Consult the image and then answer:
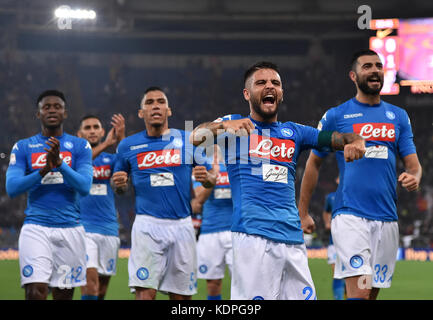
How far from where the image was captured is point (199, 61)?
1131 inches

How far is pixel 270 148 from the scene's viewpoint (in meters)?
4.40

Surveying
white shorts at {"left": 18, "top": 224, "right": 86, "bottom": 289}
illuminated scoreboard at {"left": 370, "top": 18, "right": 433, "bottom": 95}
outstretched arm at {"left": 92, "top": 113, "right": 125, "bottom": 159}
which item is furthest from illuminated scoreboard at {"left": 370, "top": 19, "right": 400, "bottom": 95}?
white shorts at {"left": 18, "top": 224, "right": 86, "bottom": 289}

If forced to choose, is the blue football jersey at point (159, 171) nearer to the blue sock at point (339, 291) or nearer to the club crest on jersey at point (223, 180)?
the club crest on jersey at point (223, 180)

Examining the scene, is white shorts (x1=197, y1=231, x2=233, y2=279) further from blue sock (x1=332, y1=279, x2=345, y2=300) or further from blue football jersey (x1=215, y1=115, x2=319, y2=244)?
blue football jersey (x1=215, y1=115, x2=319, y2=244)

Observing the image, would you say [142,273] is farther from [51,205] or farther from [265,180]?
[265,180]

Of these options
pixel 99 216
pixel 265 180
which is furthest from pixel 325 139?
pixel 99 216

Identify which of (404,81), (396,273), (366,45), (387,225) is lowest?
(396,273)

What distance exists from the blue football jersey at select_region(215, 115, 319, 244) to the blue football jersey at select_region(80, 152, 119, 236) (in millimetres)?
4219

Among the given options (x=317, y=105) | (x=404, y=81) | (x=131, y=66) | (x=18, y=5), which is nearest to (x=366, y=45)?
(x=404, y=81)

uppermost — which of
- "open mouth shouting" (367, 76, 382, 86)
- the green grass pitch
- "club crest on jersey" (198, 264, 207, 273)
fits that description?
"open mouth shouting" (367, 76, 382, 86)

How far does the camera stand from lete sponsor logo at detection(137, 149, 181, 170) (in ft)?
20.7
